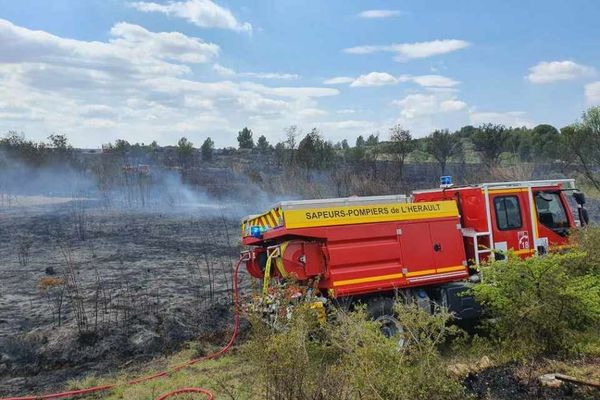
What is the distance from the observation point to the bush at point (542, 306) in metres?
5.77

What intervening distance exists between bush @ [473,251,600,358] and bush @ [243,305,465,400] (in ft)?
6.13

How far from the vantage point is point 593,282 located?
6.16 metres

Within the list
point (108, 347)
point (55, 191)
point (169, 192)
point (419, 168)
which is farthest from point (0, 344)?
point (419, 168)

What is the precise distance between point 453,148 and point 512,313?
35.1m

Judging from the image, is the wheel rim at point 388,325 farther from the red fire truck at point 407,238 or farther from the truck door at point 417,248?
the truck door at point 417,248

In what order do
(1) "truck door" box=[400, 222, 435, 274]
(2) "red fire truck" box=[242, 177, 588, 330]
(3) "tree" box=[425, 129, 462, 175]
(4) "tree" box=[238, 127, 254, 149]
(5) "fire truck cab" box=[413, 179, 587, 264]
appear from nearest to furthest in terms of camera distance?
(2) "red fire truck" box=[242, 177, 588, 330]
(1) "truck door" box=[400, 222, 435, 274]
(5) "fire truck cab" box=[413, 179, 587, 264]
(3) "tree" box=[425, 129, 462, 175]
(4) "tree" box=[238, 127, 254, 149]

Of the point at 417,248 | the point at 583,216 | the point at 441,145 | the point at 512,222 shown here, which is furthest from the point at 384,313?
the point at 441,145

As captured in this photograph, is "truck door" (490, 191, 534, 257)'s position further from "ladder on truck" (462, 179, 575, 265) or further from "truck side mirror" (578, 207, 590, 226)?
"truck side mirror" (578, 207, 590, 226)

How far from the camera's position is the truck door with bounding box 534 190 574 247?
29.0ft

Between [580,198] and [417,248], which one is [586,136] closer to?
[580,198]

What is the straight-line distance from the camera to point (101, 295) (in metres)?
10.8

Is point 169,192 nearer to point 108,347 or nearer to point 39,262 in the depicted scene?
point 39,262

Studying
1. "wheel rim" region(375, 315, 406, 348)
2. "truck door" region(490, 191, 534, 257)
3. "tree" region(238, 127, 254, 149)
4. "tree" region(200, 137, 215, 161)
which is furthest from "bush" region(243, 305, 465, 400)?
"tree" region(238, 127, 254, 149)

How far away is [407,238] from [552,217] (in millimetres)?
2900
